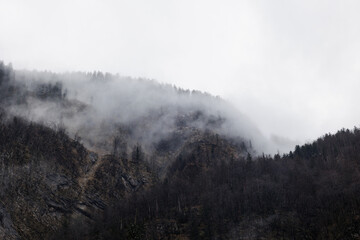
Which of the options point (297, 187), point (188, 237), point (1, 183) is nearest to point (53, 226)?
point (1, 183)

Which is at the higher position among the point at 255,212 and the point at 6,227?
the point at 255,212

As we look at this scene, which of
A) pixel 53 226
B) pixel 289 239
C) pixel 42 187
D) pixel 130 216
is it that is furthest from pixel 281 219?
pixel 42 187

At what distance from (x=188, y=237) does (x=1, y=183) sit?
312 feet

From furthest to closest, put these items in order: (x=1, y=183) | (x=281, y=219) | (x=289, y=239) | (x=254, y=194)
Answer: (x=254, y=194) < (x=1, y=183) < (x=281, y=219) < (x=289, y=239)

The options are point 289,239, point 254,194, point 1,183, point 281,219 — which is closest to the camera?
point 289,239

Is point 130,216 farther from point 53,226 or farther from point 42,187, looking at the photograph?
point 42,187

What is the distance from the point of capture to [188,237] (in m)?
159

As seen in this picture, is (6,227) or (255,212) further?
(255,212)

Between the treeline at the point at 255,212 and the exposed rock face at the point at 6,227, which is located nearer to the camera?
the exposed rock face at the point at 6,227

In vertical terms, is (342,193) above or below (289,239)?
above

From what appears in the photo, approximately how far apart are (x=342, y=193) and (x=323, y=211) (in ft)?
54.0

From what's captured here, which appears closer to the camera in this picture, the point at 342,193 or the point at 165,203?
the point at 342,193

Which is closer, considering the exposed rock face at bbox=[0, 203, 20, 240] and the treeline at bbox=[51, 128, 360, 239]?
the exposed rock face at bbox=[0, 203, 20, 240]

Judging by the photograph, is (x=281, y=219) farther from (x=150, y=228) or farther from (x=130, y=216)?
(x=130, y=216)
